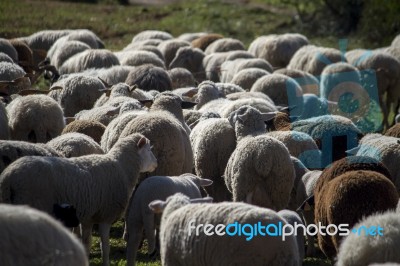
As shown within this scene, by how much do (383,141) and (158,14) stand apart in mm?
22208

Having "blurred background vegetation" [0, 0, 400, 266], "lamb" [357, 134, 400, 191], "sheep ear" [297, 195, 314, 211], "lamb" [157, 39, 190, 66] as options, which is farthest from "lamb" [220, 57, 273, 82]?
"sheep ear" [297, 195, 314, 211]

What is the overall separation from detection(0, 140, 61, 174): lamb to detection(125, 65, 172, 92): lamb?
6.14 metres

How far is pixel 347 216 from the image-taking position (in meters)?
7.92

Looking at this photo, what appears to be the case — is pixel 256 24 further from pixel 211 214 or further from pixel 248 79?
pixel 211 214

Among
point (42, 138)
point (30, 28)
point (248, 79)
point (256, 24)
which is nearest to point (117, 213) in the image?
point (42, 138)

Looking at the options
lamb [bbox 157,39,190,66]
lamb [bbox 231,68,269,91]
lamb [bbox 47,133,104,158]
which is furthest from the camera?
lamb [bbox 157,39,190,66]

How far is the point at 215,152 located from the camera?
35.8 ft

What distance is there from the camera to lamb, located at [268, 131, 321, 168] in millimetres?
11172

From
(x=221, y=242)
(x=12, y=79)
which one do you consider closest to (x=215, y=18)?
(x=12, y=79)

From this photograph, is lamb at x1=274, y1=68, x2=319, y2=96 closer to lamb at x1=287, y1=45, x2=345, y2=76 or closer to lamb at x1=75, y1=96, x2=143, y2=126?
lamb at x1=287, y1=45, x2=345, y2=76

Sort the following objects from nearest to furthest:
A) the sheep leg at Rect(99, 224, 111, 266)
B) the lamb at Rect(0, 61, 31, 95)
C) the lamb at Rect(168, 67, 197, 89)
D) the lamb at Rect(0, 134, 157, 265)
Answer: the lamb at Rect(0, 134, 157, 265) < the sheep leg at Rect(99, 224, 111, 266) < the lamb at Rect(0, 61, 31, 95) < the lamb at Rect(168, 67, 197, 89)

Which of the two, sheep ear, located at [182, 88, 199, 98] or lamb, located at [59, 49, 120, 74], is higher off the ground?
sheep ear, located at [182, 88, 199, 98]

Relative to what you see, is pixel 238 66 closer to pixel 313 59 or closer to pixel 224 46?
pixel 313 59

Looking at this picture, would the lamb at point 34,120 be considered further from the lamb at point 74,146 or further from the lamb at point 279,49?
the lamb at point 279,49
